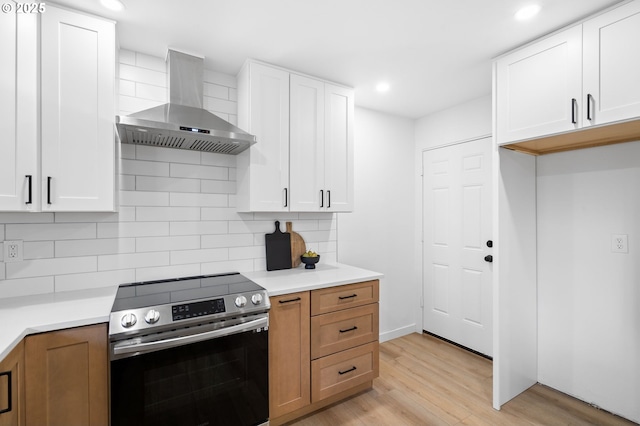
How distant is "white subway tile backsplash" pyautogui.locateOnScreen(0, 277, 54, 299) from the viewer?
1.79m

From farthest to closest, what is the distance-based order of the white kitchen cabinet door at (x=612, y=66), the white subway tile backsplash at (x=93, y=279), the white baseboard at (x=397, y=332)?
the white baseboard at (x=397, y=332) → the white subway tile backsplash at (x=93, y=279) → the white kitchen cabinet door at (x=612, y=66)

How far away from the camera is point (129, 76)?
6.99 feet

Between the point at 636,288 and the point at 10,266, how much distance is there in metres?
3.95

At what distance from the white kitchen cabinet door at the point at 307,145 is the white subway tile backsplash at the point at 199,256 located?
0.66 m

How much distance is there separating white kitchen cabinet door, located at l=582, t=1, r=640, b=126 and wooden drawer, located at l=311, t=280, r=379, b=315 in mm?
1745

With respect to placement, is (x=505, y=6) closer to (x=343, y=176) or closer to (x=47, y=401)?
(x=343, y=176)

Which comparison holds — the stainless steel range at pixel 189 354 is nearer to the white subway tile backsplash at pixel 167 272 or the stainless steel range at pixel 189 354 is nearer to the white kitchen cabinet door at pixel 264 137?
the white subway tile backsplash at pixel 167 272

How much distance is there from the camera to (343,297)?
7.51 ft

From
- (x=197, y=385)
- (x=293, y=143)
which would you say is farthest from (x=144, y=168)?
(x=197, y=385)

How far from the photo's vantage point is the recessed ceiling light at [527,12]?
1.72 meters

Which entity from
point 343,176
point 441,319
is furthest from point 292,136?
point 441,319

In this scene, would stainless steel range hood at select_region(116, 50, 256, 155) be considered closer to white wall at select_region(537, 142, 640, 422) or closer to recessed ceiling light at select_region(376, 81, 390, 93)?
recessed ceiling light at select_region(376, 81, 390, 93)

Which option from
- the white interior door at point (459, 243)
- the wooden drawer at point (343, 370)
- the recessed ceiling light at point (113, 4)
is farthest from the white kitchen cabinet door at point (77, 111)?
the white interior door at point (459, 243)

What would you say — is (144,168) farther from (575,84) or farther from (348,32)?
(575,84)
